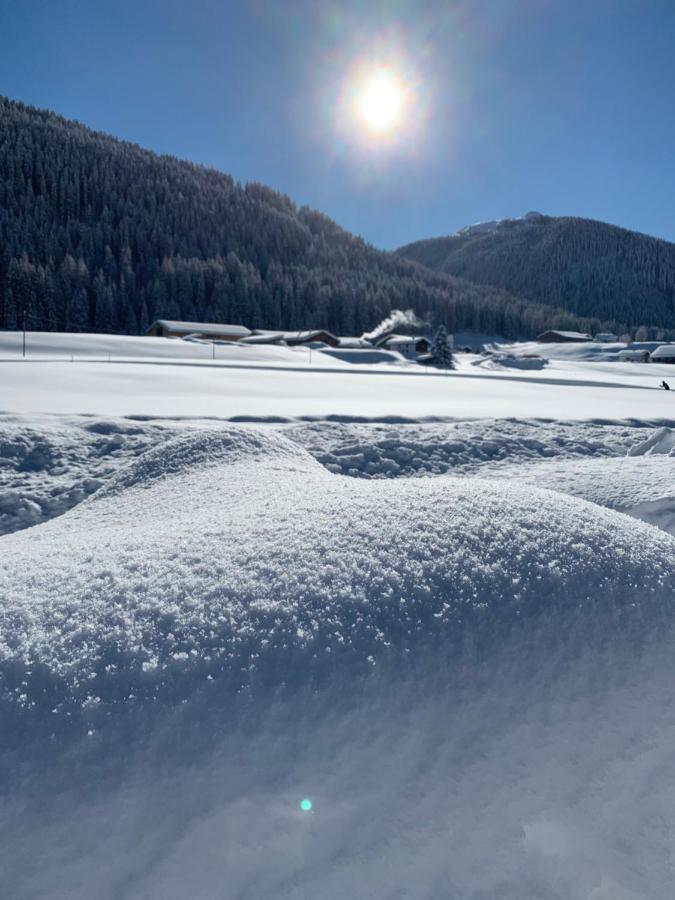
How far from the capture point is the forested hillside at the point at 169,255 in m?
68.8

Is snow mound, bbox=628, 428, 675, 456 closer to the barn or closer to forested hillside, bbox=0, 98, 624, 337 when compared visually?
the barn

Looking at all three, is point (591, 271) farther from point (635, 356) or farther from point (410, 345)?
point (410, 345)

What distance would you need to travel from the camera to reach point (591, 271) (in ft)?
566

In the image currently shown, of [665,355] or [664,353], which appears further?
[664,353]

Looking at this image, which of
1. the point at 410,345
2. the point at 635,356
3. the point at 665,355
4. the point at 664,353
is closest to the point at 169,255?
the point at 410,345

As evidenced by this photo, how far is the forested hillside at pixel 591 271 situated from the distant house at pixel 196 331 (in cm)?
12904

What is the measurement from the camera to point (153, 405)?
26.6ft

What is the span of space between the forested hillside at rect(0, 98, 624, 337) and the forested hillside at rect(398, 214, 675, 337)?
48.7 meters

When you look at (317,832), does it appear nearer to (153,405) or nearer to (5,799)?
(5,799)

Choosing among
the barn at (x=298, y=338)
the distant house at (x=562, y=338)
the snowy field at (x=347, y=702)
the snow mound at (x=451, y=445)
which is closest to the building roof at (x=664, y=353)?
the distant house at (x=562, y=338)

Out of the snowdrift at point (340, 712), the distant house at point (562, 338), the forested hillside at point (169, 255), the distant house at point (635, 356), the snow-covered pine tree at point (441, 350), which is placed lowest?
the snowdrift at point (340, 712)

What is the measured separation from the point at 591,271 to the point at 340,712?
636 ft

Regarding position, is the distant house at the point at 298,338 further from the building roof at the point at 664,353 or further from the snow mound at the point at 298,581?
the snow mound at the point at 298,581

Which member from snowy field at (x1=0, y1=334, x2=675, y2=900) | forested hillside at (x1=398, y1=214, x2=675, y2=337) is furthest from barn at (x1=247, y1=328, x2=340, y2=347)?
forested hillside at (x1=398, y1=214, x2=675, y2=337)
